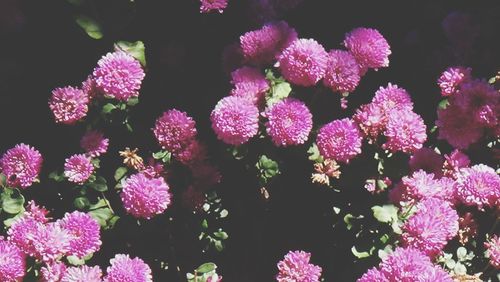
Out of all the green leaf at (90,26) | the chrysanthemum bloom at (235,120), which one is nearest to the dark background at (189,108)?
the green leaf at (90,26)

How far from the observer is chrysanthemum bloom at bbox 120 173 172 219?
1983 mm

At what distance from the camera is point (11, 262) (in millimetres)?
1912

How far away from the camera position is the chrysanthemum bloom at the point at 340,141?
1948mm

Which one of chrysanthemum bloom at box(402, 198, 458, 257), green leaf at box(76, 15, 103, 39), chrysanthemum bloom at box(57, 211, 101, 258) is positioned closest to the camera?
chrysanthemum bloom at box(402, 198, 458, 257)

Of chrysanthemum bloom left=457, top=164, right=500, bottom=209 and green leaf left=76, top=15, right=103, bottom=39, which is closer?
chrysanthemum bloom left=457, top=164, right=500, bottom=209

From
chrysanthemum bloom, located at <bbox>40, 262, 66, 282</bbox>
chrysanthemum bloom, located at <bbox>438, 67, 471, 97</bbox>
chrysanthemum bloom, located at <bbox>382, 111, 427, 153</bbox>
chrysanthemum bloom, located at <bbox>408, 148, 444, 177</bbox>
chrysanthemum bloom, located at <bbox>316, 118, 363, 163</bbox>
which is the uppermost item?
chrysanthemum bloom, located at <bbox>438, 67, 471, 97</bbox>

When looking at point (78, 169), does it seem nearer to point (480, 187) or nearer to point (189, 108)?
point (189, 108)

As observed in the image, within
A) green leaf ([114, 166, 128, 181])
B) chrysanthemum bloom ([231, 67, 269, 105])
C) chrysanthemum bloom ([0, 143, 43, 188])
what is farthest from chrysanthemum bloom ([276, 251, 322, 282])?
chrysanthemum bloom ([0, 143, 43, 188])

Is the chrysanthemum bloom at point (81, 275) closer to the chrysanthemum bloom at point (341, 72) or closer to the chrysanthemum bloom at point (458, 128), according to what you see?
the chrysanthemum bloom at point (341, 72)

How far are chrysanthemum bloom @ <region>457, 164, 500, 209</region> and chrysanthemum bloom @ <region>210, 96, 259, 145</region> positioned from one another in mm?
639

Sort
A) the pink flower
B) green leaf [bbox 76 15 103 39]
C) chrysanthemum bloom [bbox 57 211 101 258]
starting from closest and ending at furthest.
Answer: chrysanthemum bloom [bbox 57 211 101 258], the pink flower, green leaf [bbox 76 15 103 39]

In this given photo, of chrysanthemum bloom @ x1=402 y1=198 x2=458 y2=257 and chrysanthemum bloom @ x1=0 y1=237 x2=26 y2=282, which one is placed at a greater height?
chrysanthemum bloom @ x1=402 y1=198 x2=458 y2=257

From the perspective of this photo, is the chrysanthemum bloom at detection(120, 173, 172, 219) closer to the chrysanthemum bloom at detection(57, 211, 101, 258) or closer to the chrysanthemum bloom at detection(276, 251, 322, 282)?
the chrysanthemum bloom at detection(57, 211, 101, 258)

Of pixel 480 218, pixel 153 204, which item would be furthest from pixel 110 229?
pixel 480 218
